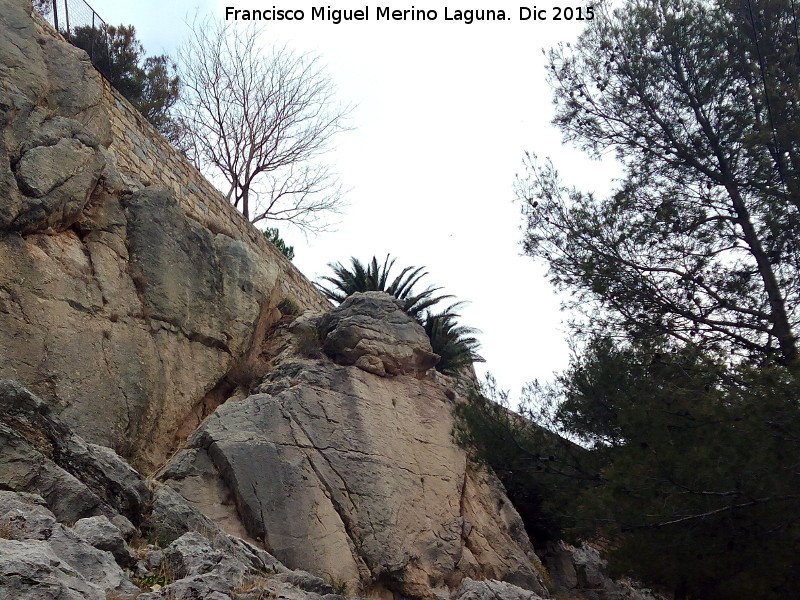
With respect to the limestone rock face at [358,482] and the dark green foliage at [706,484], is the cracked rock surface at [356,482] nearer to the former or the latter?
the limestone rock face at [358,482]

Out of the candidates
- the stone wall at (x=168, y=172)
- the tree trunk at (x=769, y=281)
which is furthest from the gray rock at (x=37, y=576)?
the stone wall at (x=168, y=172)

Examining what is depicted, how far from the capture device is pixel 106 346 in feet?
27.0

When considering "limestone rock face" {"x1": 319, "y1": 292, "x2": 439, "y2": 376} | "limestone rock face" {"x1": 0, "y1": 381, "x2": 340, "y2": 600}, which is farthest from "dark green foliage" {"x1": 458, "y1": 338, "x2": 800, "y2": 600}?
"limestone rock face" {"x1": 0, "y1": 381, "x2": 340, "y2": 600}

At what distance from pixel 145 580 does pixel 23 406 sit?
4.84 feet

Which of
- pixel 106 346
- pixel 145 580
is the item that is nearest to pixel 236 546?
pixel 145 580

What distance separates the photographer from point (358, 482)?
28.5 feet

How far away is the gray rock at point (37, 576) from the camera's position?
361cm

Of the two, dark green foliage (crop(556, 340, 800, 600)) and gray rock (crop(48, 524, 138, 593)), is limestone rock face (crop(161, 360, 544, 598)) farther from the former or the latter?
gray rock (crop(48, 524, 138, 593))

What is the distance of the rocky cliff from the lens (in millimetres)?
6543

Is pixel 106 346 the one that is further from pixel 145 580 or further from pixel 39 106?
pixel 145 580

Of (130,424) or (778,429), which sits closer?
(778,429)

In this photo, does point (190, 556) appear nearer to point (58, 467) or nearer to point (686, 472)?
point (58, 467)

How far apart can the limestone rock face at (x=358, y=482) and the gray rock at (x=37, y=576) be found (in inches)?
145

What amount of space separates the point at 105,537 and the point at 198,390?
4.45 m
